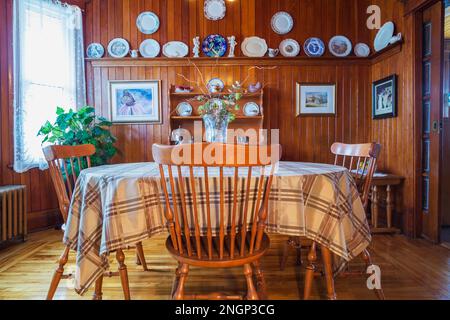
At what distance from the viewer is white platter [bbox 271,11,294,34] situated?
363cm

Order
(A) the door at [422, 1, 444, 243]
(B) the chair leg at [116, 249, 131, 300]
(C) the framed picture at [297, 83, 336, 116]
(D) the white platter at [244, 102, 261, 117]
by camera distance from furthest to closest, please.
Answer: (C) the framed picture at [297, 83, 336, 116] → (D) the white platter at [244, 102, 261, 117] → (A) the door at [422, 1, 444, 243] → (B) the chair leg at [116, 249, 131, 300]

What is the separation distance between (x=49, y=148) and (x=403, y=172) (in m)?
3.17

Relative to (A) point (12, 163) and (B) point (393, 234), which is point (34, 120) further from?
(B) point (393, 234)

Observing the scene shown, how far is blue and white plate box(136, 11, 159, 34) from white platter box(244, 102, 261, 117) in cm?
152

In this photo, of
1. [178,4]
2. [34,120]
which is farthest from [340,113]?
[34,120]

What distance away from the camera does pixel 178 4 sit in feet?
11.9

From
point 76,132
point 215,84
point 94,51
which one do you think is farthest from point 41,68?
point 215,84

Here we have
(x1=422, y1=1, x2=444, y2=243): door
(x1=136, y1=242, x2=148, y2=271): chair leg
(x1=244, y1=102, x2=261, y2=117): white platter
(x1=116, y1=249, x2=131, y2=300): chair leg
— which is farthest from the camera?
(x1=244, y1=102, x2=261, y2=117): white platter

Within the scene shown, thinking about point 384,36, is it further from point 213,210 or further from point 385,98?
point 213,210

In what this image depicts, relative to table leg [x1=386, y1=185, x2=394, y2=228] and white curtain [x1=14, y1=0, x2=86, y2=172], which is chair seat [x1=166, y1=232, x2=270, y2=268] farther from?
white curtain [x1=14, y1=0, x2=86, y2=172]

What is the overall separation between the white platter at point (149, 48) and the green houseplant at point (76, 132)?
3.48 ft

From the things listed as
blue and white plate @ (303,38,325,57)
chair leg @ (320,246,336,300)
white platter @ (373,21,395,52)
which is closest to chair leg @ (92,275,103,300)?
chair leg @ (320,246,336,300)

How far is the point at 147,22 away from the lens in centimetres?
363

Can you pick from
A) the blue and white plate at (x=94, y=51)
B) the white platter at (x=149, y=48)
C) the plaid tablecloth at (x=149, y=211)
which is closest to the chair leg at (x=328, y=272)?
the plaid tablecloth at (x=149, y=211)
